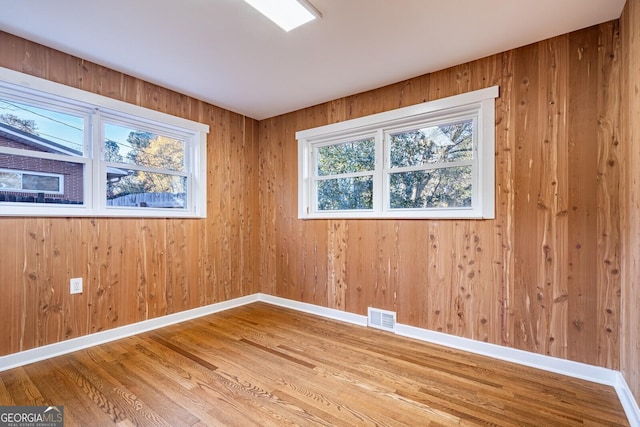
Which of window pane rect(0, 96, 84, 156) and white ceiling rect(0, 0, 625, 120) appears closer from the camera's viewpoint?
white ceiling rect(0, 0, 625, 120)

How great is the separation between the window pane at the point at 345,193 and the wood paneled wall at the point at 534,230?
0.32 m

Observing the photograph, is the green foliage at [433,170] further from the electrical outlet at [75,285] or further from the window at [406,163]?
the electrical outlet at [75,285]

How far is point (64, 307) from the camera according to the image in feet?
8.08

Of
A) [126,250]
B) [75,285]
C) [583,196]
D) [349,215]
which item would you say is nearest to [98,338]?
[75,285]

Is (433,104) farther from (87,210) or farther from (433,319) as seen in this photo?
(87,210)

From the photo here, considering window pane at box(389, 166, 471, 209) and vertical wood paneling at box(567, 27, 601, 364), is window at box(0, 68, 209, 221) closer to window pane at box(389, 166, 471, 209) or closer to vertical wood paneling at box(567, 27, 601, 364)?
window pane at box(389, 166, 471, 209)

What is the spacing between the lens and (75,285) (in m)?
2.52

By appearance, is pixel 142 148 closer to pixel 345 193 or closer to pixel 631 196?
pixel 345 193

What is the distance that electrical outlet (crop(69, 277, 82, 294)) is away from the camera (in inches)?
98.6

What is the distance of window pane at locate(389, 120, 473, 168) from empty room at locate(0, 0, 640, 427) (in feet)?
0.07

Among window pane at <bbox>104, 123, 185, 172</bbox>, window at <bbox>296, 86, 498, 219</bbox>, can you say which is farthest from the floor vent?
window pane at <bbox>104, 123, 185, 172</bbox>

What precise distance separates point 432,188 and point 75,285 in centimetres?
332

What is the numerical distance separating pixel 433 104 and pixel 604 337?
221 cm

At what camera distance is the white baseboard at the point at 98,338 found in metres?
2.22
